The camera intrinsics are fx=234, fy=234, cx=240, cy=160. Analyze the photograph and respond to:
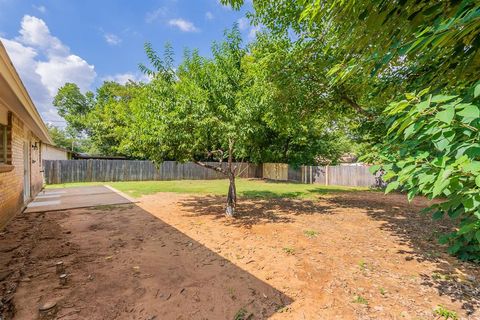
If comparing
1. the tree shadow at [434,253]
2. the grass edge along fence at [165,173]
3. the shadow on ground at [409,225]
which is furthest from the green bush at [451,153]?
the grass edge along fence at [165,173]

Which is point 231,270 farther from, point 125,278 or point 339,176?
point 339,176

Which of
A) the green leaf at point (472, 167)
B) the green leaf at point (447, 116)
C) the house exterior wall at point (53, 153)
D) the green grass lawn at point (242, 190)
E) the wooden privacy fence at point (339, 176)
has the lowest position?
the green grass lawn at point (242, 190)

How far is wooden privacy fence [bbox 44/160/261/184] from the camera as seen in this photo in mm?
14883

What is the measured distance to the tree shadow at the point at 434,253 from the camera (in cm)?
275

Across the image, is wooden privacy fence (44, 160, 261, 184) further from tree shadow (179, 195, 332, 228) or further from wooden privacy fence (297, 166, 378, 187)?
tree shadow (179, 195, 332, 228)

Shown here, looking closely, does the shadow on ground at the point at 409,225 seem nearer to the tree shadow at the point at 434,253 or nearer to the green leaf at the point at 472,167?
the tree shadow at the point at 434,253

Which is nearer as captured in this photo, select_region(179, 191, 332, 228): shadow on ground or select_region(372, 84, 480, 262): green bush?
select_region(372, 84, 480, 262): green bush

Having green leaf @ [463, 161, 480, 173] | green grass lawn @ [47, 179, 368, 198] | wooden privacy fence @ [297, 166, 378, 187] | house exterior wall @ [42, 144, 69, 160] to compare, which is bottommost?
green grass lawn @ [47, 179, 368, 198]

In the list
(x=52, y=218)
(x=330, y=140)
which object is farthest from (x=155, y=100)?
(x=330, y=140)

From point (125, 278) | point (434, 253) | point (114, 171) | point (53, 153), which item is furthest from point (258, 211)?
point (53, 153)

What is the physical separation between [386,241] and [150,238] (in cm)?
463

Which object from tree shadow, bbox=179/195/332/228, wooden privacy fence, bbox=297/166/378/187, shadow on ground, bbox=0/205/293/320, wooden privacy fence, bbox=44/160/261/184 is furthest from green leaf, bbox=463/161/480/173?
wooden privacy fence, bbox=297/166/378/187

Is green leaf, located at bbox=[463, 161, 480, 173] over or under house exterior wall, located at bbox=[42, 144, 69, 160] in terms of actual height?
under

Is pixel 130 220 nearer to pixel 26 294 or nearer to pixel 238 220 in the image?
pixel 238 220
